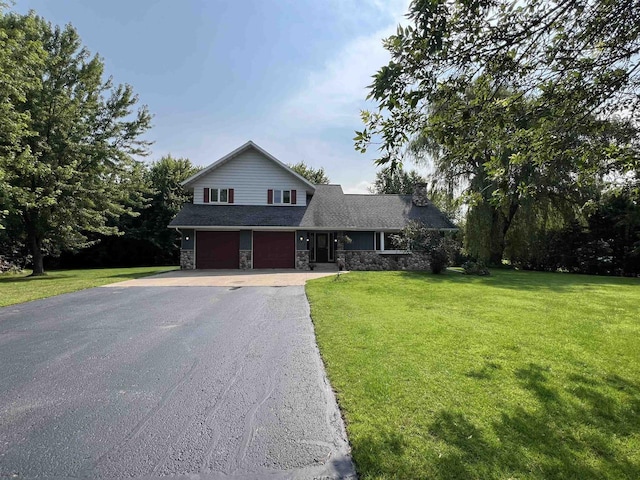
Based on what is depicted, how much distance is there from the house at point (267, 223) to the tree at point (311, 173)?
19.6 m

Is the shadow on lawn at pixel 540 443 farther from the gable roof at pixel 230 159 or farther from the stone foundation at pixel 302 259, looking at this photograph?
the gable roof at pixel 230 159

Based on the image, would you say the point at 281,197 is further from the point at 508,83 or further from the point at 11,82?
the point at 508,83

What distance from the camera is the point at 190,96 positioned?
1345cm

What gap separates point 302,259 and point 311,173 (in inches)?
949

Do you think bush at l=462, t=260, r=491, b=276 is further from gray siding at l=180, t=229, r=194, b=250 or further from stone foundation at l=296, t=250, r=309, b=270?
gray siding at l=180, t=229, r=194, b=250

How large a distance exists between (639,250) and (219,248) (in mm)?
23546

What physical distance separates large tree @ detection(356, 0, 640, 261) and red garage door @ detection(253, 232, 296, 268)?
15.5 m

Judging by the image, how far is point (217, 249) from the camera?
1916 cm

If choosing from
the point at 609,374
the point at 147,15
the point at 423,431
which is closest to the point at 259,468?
the point at 423,431

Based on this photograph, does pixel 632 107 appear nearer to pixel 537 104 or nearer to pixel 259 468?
pixel 537 104

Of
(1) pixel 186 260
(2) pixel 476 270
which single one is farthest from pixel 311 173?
(2) pixel 476 270

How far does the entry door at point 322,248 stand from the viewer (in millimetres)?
21781

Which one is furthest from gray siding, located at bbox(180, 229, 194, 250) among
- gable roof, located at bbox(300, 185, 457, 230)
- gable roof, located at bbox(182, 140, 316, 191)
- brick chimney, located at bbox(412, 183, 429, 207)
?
brick chimney, located at bbox(412, 183, 429, 207)

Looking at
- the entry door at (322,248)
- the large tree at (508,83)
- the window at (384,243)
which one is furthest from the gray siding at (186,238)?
the large tree at (508,83)
